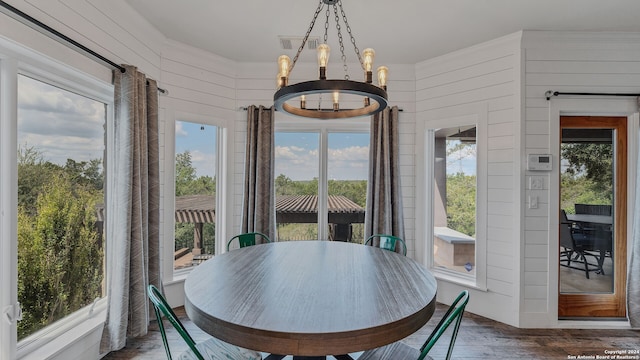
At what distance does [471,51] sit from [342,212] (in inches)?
90.2

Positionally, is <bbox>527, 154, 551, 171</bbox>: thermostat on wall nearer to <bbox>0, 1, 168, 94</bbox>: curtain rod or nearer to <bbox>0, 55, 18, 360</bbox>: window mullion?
<bbox>0, 1, 168, 94</bbox>: curtain rod

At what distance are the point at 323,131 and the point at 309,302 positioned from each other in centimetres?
256

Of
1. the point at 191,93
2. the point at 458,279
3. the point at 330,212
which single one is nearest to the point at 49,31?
the point at 191,93

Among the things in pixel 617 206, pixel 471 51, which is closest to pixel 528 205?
pixel 617 206

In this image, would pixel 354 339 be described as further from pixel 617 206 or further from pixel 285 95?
pixel 617 206

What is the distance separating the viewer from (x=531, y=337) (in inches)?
100

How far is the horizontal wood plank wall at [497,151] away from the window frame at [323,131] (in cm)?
117

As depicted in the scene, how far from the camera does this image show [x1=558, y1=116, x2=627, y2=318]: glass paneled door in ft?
9.11

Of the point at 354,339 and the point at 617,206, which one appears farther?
the point at 617,206

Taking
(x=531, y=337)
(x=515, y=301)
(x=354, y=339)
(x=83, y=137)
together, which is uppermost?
(x=83, y=137)

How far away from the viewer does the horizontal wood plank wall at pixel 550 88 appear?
2719 millimetres

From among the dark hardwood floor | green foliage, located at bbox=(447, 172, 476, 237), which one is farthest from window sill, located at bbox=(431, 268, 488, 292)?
green foliage, located at bbox=(447, 172, 476, 237)

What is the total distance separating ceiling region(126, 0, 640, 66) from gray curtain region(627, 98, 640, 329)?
60.4 inches

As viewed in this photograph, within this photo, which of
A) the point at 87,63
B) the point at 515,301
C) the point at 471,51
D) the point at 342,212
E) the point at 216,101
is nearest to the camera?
the point at 87,63
